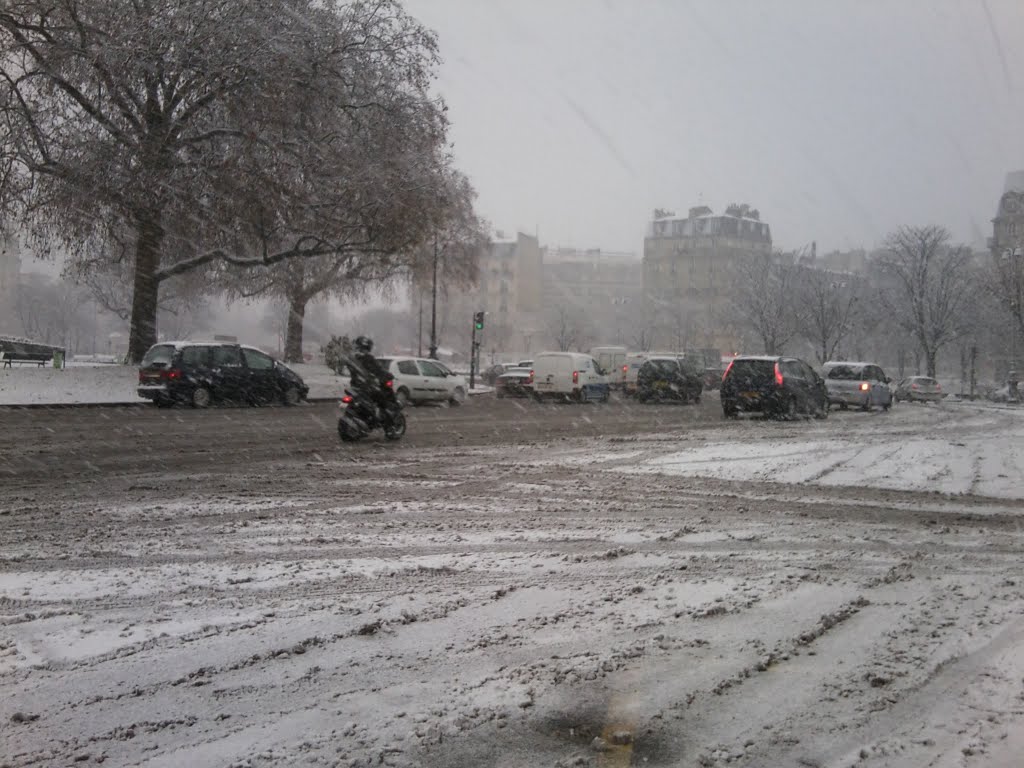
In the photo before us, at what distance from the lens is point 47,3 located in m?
24.1

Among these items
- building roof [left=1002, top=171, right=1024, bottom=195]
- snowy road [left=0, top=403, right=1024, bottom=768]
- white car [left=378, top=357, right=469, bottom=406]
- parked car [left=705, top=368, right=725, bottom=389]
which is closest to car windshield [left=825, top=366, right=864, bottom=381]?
white car [left=378, top=357, right=469, bottom=406]

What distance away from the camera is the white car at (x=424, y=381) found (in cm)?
2698

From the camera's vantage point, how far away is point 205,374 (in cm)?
2352

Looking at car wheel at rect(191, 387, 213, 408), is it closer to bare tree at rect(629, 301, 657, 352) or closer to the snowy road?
the snowy road

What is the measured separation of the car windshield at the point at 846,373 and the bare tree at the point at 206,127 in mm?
14919

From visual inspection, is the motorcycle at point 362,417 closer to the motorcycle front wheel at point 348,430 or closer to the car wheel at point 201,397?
the motorcycle front wheel at point 348,430

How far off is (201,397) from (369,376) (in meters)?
10.7

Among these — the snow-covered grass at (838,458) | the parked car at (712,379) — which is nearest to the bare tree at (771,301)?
the parked car at (712,379)

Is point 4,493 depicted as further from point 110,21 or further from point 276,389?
point 110,21

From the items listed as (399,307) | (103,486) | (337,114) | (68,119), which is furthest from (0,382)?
(399,307)

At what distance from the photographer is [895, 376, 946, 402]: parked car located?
43375 millimetres

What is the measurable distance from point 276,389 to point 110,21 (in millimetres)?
10380

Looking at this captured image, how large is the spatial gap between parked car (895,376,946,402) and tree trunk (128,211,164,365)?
3297 centimetres

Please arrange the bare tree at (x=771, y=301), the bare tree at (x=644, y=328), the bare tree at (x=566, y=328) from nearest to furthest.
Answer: the bare tree at (x=771, y=301)
the bare tree at (x=566, y=328)
the bare tree at (x=644, y=328)
